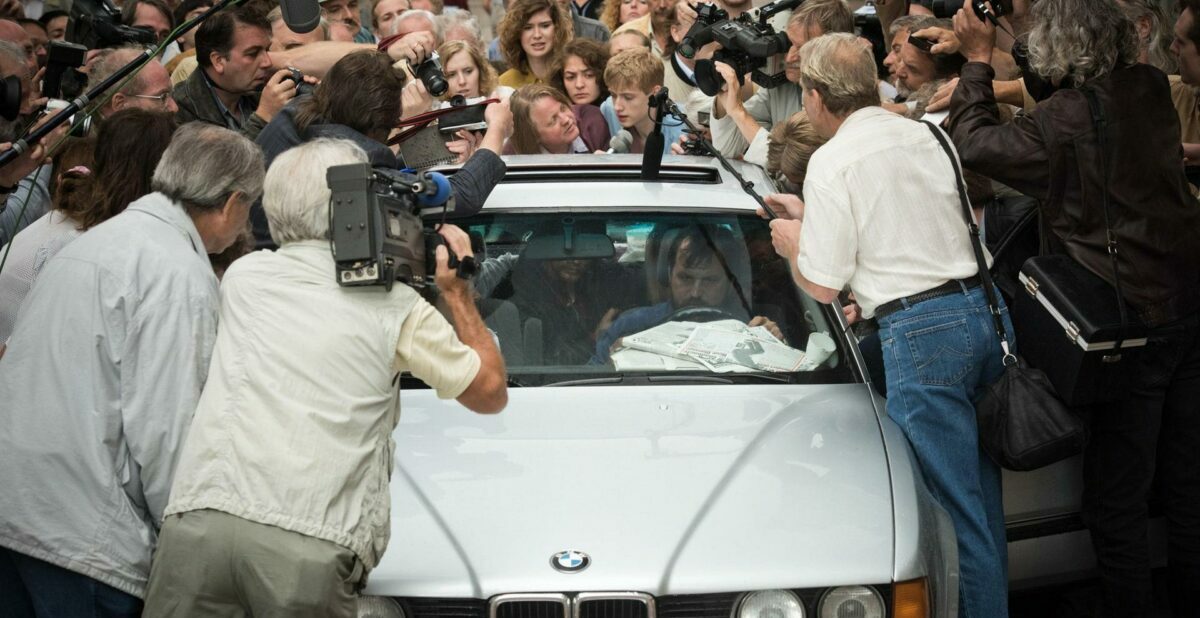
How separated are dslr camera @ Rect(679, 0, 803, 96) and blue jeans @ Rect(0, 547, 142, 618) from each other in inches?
130

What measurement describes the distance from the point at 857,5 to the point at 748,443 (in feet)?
24.8

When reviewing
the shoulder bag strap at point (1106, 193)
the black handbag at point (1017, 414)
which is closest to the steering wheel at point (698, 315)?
the black handbag at point (1017, 414)

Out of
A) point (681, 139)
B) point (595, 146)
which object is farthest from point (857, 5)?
point (681, 139)

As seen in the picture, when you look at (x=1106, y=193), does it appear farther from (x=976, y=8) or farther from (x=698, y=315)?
(x=698, y=315)

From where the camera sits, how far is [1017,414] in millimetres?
4234

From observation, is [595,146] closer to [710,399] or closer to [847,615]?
[710,399]

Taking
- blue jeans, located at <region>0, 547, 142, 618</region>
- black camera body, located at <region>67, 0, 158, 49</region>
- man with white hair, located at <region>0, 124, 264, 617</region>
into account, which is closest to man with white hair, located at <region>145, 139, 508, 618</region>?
man with white hair, located at <region>0, 124, 264, 617</region>

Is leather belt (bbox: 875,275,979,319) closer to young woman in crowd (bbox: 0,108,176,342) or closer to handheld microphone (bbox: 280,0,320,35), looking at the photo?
handheld microphone (bbox: 280,0,320,35)

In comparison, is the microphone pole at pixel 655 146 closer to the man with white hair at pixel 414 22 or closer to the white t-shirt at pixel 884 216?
the white t-shirt at pixel 884 216

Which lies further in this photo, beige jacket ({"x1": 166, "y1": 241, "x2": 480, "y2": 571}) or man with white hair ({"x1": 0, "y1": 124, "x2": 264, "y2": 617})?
man with white hair ({"x1": 0, "y1": 124, "x2": 264, "y2": 617})

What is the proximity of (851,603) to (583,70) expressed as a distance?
15.8ft

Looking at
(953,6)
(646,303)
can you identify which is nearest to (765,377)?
(646,303)

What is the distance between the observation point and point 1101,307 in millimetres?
4336

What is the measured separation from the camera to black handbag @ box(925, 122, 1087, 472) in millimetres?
4211
